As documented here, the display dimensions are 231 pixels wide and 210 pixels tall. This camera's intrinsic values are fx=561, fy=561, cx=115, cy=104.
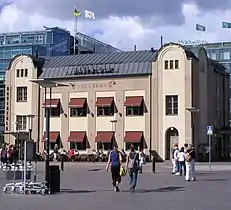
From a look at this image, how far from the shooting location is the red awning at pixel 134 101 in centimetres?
6294

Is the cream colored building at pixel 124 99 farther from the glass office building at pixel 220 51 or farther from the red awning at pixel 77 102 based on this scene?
the glass office building at pixel 220 51

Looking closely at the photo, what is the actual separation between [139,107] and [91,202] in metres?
46.5

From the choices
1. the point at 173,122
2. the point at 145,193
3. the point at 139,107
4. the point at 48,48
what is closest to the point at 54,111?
the point at 139,107

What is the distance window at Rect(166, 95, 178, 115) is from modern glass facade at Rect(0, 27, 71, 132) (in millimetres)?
62181

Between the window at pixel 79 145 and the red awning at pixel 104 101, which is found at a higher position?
the red awning at pixel 104 101

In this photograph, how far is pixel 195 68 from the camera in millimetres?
63031

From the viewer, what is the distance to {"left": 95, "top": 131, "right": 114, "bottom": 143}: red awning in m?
63.8

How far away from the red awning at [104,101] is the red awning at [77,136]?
3884mm

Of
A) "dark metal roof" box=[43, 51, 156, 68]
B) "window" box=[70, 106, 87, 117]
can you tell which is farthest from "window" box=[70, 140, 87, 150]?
"dark metal roof" box=[43, 51, 156, 68]

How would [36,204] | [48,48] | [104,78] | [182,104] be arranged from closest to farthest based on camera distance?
[36,204] → [182,104] → [104,78] → [48,48]

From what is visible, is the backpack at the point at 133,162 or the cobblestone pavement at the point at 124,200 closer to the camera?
the cobblestone pavement at the point at 124,200

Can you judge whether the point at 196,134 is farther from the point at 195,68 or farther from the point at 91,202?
the point at 91,202

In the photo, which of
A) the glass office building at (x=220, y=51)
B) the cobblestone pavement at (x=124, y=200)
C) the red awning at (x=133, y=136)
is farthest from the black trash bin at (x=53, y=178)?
the glass office building at (x=220, y=51)

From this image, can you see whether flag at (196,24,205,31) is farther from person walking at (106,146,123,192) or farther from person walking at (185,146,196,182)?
person walking at (106,146,123,192)
